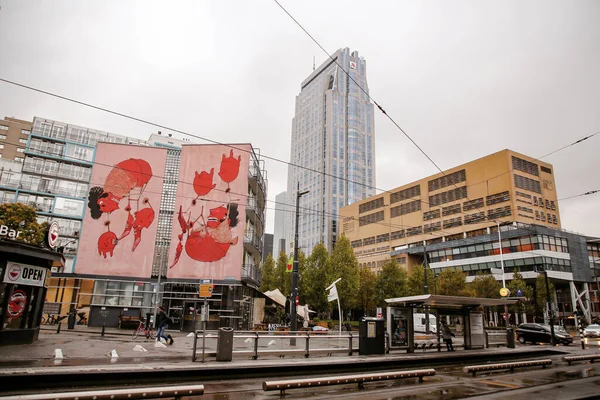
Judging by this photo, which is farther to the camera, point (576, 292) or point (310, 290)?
point (576, 292)

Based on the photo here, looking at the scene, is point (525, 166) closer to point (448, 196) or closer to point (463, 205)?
point (463, 205)

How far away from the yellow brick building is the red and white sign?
49.8 meters

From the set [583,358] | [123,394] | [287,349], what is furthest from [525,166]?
[123,394]

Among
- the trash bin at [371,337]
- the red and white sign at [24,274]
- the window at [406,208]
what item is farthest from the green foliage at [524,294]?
the red and white sign at [24,274]

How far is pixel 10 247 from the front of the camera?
15422 millimetres

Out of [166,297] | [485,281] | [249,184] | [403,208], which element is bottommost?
[166,297]

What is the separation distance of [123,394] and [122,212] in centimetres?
3377

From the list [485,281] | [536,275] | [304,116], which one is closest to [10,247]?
[485,281]

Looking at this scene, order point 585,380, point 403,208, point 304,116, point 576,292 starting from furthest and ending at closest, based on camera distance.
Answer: point 304,116, point 403,208, point 576,292, point 585,380

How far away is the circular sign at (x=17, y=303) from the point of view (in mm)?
16188

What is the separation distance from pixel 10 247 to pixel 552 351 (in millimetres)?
28420

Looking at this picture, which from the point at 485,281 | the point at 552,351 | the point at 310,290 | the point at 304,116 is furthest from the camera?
the point at 304,116

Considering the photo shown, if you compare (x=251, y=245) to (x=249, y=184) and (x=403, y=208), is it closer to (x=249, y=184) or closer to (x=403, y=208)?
(x=249, y=184)

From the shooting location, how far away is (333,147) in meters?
142
